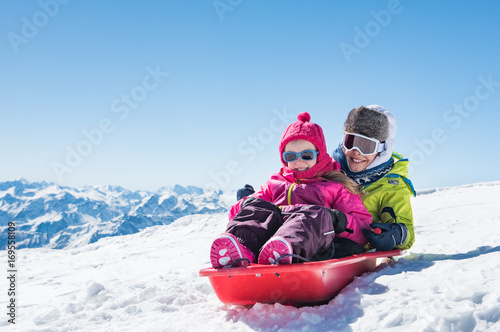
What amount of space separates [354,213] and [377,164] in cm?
87

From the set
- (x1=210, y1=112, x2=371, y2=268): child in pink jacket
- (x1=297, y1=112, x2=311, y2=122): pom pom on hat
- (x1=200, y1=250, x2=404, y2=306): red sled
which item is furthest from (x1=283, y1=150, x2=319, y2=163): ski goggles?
(x1=200, y1=250, x2=404, y2=306): red sled

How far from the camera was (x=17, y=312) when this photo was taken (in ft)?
11.5

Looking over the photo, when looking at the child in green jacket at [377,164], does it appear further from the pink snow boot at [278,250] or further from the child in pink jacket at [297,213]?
the pink snow boot at [278,250]

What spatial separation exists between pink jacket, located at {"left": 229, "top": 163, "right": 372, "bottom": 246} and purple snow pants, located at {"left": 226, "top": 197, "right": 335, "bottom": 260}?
0.28 m

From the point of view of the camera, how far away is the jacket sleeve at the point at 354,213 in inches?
117

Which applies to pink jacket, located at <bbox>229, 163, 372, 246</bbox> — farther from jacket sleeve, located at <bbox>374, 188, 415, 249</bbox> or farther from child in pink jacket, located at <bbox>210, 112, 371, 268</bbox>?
jacket sleeve, located at <bbox>374, 188, 415, 249</bbox>

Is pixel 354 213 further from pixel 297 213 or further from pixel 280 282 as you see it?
pixel 280 282

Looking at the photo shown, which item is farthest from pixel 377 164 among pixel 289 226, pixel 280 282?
pixel 280 282

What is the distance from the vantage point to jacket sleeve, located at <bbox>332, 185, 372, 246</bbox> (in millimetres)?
2967

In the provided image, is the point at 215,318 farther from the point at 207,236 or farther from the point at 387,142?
the point at 207,236

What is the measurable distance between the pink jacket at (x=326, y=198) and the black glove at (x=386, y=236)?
2.3 inches

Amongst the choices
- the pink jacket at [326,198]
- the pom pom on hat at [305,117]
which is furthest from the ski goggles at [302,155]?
the pom pom on hat at [305,117]

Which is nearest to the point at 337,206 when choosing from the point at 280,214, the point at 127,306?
the point at 280,214

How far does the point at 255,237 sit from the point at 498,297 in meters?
1.40
